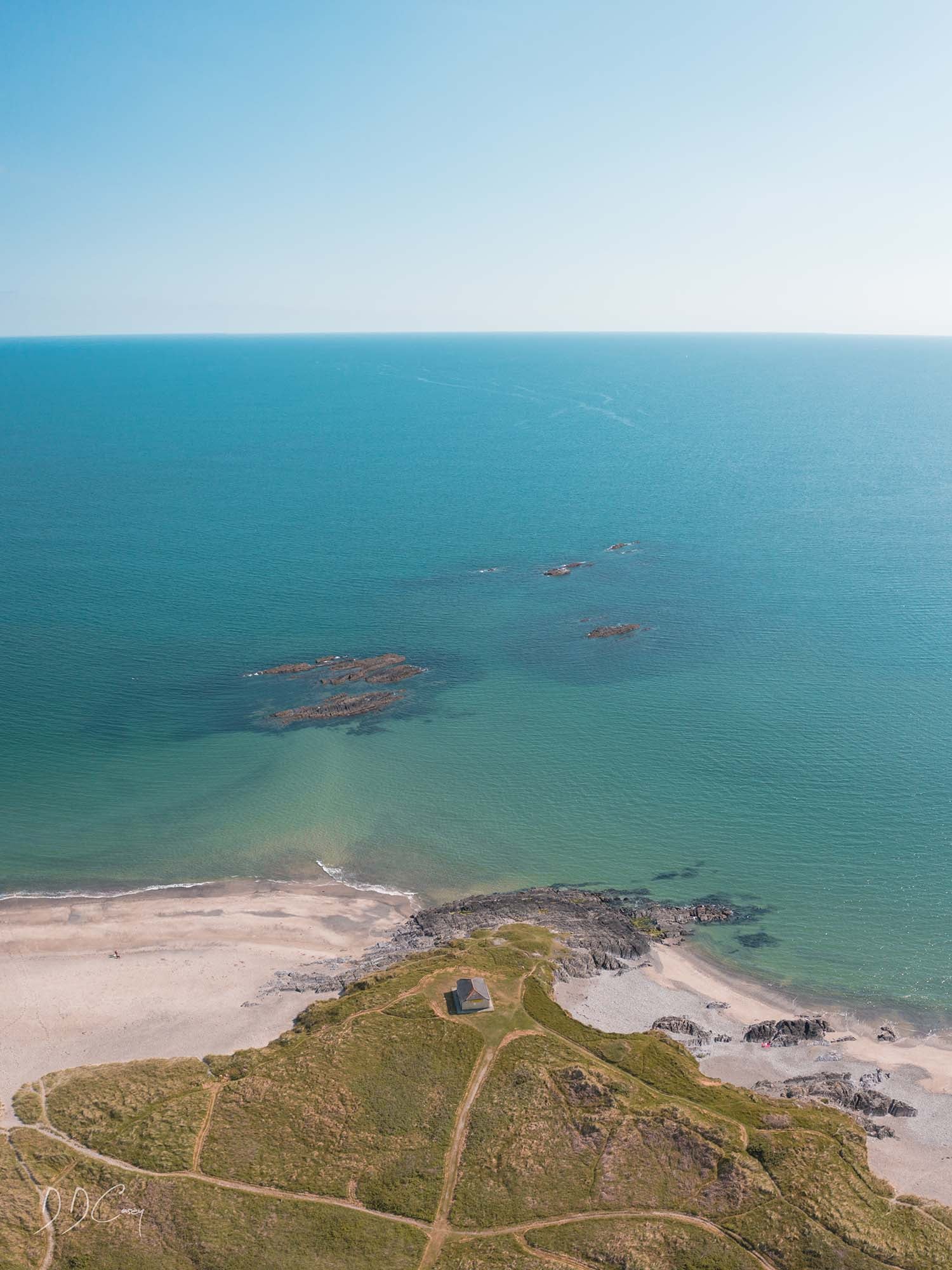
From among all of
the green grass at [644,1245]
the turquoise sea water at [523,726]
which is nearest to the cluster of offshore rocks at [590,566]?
the turquoise sea water at [523,726]

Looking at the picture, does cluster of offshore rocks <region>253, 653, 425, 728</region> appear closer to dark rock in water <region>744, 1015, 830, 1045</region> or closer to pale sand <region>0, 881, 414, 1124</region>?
pale sand <region>0, 881, 414, 1124</region>

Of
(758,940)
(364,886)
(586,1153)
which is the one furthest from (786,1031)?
(364,886)

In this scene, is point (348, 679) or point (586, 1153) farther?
point (348, 679)

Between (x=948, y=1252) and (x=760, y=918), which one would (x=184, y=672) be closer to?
(x=760, y=918)

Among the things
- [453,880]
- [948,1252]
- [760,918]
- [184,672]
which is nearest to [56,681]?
[184,672]

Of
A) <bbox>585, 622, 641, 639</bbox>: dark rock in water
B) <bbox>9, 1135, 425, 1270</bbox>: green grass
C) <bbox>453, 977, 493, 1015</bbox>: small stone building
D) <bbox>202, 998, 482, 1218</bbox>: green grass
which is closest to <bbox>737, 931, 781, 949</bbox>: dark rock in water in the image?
<bbox>453, 977, 493, 1015</bbox>: small stone building

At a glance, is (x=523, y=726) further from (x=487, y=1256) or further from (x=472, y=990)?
(x=487, y=1256)
